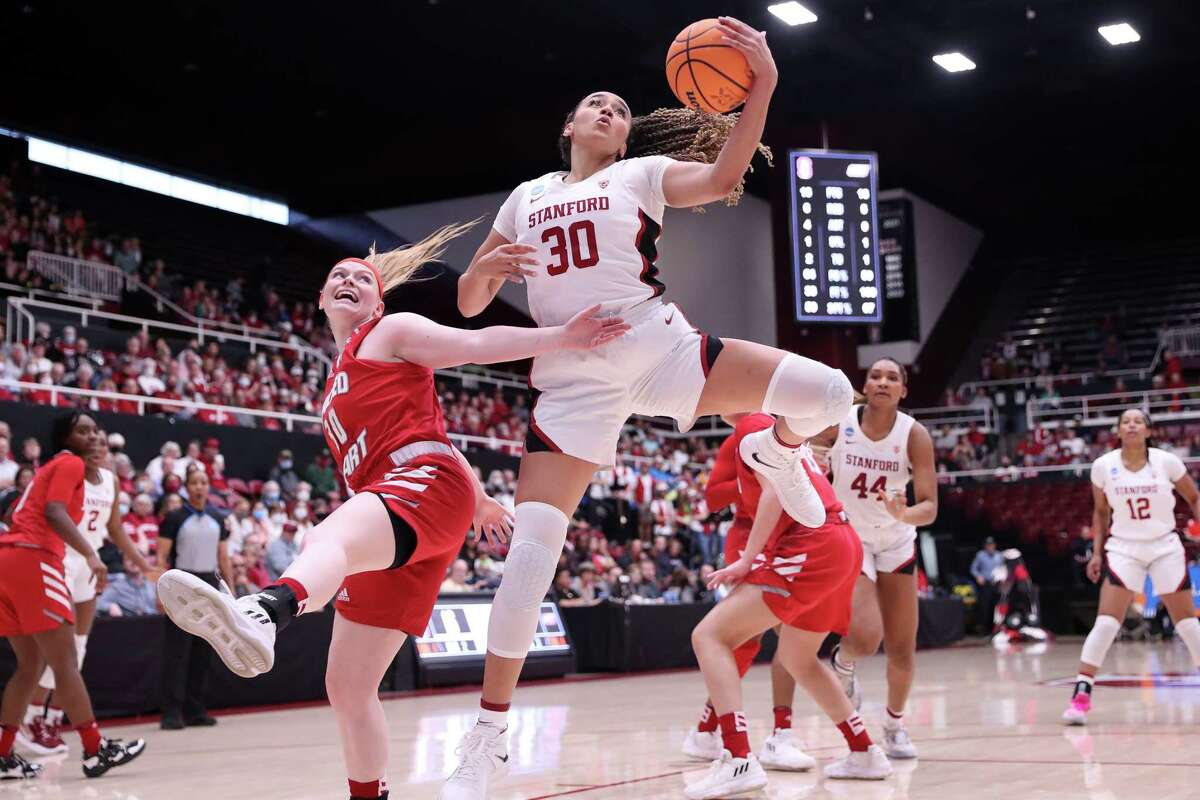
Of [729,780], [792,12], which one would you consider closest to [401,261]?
[729,780]

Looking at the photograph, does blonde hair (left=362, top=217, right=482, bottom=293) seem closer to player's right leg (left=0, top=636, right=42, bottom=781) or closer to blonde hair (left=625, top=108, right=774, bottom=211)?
blonde hair (left=625, top=108, right=774, bottom=211)

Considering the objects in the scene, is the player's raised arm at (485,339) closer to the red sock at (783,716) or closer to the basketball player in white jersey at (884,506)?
the basketball player in white jersey at (884,506)

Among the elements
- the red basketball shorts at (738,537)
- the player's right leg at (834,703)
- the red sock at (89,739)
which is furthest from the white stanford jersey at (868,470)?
the red sock at (89,739)

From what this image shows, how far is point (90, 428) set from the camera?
664 cm

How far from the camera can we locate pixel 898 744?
5.90m

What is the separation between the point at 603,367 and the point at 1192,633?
5.44 metres

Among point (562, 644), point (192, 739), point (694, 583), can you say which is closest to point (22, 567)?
point (192, 739)

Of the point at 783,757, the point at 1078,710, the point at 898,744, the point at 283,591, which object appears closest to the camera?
the point at 283,591

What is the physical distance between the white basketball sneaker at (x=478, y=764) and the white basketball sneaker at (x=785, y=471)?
1.27 metres

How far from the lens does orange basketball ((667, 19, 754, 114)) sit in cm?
377

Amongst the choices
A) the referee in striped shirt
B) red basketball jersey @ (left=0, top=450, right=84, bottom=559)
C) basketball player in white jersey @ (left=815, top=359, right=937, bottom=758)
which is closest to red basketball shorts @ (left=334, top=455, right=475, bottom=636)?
basketball player in white jersey @ (left=815, top=359, right=937, bottom=758)

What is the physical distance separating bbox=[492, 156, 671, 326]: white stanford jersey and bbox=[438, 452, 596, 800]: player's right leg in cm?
48

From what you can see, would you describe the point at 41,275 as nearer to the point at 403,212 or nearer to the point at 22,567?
the point at 403,212

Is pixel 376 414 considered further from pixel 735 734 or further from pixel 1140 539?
pixel 1140 539
